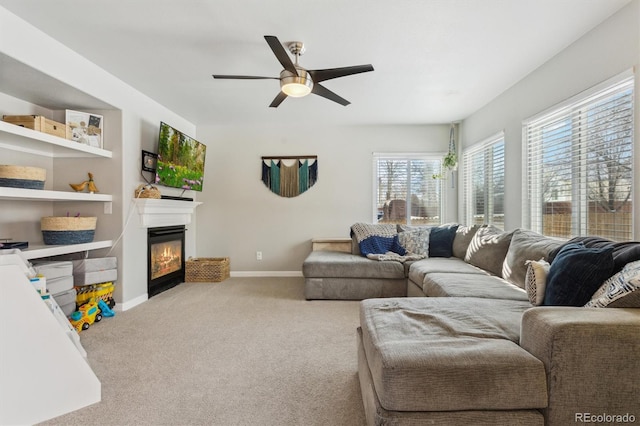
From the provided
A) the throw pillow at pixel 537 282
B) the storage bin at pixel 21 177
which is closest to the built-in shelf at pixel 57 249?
the storage bin at pixel 21 177

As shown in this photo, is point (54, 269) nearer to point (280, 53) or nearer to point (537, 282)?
point (280, 53)

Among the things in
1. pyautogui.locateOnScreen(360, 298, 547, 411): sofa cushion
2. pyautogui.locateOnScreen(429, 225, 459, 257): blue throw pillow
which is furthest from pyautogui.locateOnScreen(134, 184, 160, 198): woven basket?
pyautogui.locateOnScreen(429, 225, 459, 257): blue throw pillow

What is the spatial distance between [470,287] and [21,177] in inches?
139

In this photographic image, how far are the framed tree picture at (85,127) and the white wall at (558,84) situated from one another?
400cm

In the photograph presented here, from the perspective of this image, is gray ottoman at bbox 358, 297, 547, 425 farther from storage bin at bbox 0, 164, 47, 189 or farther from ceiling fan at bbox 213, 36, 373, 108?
storage bin at bbox 0, 164, 47, 189

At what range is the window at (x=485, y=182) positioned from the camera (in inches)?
143

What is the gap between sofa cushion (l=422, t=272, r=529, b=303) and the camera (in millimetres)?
2170

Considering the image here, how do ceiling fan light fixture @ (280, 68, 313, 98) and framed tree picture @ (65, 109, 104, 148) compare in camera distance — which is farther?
framed tree picture @ (65, 109, 104, 148)

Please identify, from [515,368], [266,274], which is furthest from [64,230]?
[515,368]

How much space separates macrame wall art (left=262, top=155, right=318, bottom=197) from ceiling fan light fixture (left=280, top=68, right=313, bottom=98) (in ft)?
7.50

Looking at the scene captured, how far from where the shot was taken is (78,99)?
2883 millimetres

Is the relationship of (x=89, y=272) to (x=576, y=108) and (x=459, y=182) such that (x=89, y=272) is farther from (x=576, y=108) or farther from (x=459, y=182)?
(x=459, y=182)

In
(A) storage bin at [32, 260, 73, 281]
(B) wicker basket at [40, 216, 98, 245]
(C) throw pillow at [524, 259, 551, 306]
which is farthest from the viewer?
(B) wicker basket at [40, 216, 98, 245]

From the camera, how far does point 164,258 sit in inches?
158
